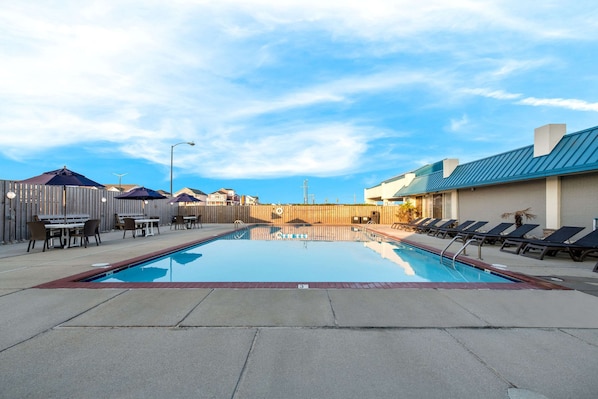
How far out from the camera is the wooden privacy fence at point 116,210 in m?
9.93

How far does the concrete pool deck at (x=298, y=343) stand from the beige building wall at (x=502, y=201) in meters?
7.03

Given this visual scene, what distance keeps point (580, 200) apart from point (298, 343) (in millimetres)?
10359

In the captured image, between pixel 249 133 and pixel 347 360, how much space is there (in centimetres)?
2556

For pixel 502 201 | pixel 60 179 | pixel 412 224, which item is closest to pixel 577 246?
pixel 502 201

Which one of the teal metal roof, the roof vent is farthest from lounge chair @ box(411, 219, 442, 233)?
the roof vent

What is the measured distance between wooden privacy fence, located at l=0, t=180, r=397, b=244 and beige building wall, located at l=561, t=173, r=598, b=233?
1452 cm

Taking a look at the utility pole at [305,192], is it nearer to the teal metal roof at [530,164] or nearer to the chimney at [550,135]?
the teal metal roof at [530,164]

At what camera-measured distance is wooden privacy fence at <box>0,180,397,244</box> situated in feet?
32.6

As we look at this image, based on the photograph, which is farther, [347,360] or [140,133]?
[140,133]

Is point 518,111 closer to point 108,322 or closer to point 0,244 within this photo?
point 108,322

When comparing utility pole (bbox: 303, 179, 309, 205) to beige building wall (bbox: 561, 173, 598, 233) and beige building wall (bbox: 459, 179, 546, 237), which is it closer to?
beige building wall (bbox: 459, 179, 546, 237)

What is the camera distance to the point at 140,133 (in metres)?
22.5

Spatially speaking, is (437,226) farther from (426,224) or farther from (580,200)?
(580,200)

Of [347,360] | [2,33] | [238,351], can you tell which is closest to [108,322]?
[238,351]
